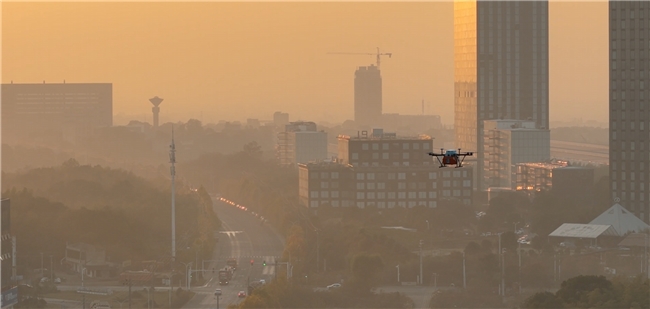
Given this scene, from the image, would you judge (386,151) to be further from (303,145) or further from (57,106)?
(57,106)

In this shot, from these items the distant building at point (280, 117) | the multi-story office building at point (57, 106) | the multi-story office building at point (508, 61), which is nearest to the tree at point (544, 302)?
the multi-story office building at point (508, 61)

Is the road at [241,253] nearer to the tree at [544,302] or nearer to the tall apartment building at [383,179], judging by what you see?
the tall apartment building at [383,179]

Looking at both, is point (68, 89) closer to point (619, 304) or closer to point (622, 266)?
point (622, 266)

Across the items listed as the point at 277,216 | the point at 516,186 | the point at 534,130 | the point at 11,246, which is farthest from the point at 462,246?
the point at 534,130

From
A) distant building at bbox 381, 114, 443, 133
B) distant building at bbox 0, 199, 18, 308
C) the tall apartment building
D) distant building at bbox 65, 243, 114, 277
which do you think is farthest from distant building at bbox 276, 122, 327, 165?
distant building at bbox 0, 199, 18, 308

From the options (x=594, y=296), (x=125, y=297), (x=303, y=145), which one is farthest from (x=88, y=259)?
(x=303, y=145)
